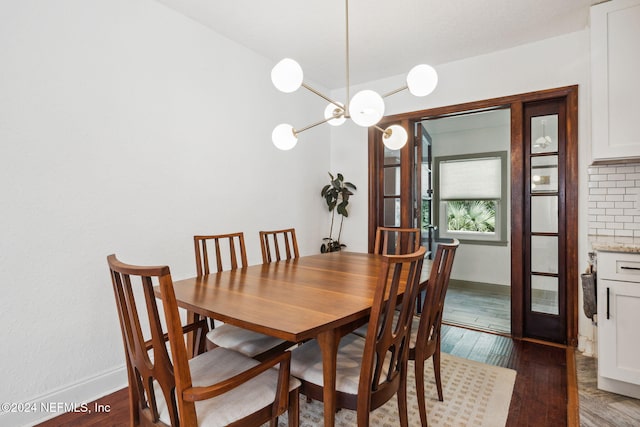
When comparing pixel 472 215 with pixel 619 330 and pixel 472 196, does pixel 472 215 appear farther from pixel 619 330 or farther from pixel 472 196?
pixel 619 330

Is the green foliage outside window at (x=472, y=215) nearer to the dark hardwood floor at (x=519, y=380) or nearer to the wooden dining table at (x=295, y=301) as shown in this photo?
the dark hardwood floor at (x=519, y=380)

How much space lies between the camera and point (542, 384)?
7.28 feet

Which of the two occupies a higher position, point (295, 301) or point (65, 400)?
point (295, 301)

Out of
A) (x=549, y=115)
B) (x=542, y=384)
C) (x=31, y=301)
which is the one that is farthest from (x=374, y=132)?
(x=31, y=301)

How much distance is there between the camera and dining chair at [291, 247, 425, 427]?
126 cm

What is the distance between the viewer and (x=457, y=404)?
1.99m

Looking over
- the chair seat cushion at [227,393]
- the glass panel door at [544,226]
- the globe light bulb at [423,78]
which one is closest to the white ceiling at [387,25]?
the glass panel door at [544,226]

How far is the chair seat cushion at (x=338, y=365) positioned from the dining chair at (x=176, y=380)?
8 cm

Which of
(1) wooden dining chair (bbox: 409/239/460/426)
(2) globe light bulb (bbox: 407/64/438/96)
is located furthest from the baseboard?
(2) globe light bulb (bbox: 407/64/438/96)

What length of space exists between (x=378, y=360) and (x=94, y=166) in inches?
79.1

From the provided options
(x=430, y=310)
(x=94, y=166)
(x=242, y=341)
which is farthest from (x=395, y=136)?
(x=94, y=166)

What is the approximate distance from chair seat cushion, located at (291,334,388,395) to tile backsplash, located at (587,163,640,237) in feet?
7.43

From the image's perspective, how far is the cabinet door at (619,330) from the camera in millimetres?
1969

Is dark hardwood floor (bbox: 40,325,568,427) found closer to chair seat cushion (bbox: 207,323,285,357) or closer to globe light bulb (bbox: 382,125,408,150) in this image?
chair seat cushion (bbox: 207,323,285,357)
